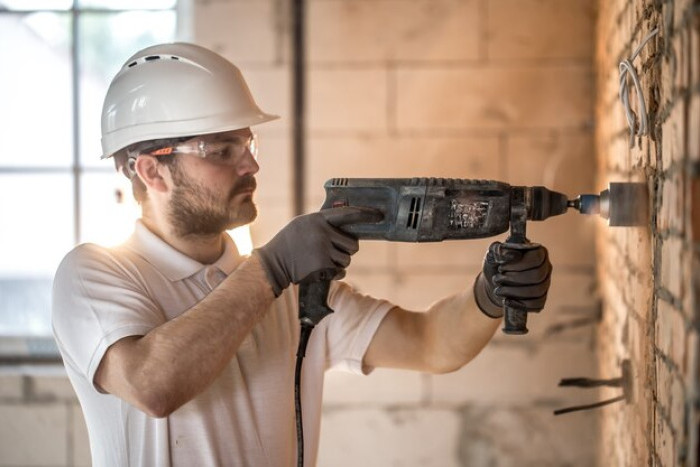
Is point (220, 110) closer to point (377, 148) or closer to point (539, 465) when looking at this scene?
point (377, 148)

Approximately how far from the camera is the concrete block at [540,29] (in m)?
2.96

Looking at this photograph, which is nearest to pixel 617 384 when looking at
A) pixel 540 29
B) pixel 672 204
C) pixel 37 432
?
pixel 672 204

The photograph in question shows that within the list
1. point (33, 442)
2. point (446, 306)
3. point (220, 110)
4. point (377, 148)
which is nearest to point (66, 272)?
point (220, 110)

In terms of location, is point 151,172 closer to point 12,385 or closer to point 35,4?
point 12,385

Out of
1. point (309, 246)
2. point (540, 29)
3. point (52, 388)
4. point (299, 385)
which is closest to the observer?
point (309, 246)

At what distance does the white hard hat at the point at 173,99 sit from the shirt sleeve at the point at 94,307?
1.13ft

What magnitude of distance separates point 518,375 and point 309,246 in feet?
5.31

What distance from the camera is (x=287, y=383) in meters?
1.84

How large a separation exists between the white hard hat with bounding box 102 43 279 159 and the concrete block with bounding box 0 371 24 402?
164 centimetres

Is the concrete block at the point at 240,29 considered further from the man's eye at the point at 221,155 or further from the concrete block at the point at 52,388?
the concrete block at the point at 52,388

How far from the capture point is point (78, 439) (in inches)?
129

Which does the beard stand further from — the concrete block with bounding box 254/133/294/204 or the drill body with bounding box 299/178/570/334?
Result: the concrete block with bounding box 254/133/294/204

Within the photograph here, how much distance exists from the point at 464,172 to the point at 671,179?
178 centimetres

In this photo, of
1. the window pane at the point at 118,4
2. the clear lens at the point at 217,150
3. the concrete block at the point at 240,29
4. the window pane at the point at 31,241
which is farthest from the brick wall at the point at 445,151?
the clear lens at the point at 217,150
